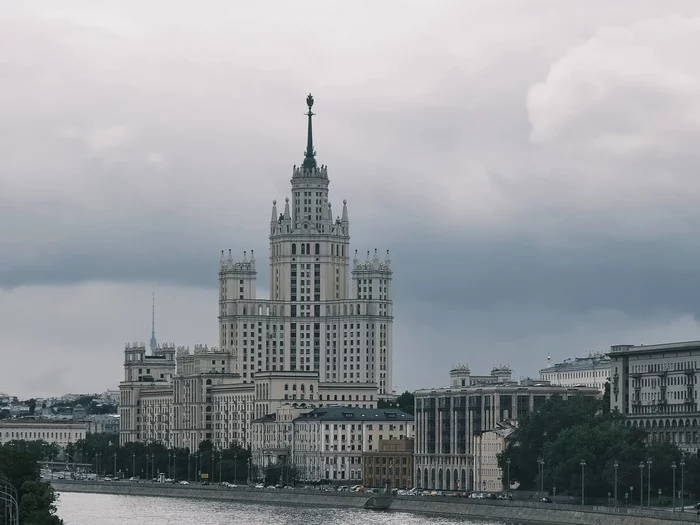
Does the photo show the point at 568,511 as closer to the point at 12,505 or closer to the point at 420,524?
the point at 420,524

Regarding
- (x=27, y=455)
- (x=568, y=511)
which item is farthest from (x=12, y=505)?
(x=568, y=511)

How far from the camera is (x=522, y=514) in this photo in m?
200

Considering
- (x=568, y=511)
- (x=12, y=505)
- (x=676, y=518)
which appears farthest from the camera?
(x=568, y=511)

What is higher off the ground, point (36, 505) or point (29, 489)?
point (29, 489)

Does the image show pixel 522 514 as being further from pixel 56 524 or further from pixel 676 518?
pixel 56 524

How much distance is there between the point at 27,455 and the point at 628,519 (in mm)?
53613

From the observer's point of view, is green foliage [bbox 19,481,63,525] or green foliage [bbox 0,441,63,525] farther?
green foliage [bbox 0,441,63,525]

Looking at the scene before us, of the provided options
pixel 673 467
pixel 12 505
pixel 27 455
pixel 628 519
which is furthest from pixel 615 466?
pixel 12 505

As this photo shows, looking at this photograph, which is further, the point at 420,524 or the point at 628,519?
the point at 420,524

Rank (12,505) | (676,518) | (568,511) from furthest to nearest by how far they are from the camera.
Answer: (568,511), (676,518), (12,505)

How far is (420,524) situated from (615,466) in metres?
18.6

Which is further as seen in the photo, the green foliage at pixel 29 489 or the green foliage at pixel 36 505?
the green foliage at pixel 29 489

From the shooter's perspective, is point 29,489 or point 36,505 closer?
point 36,505

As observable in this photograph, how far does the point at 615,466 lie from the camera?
646ft
